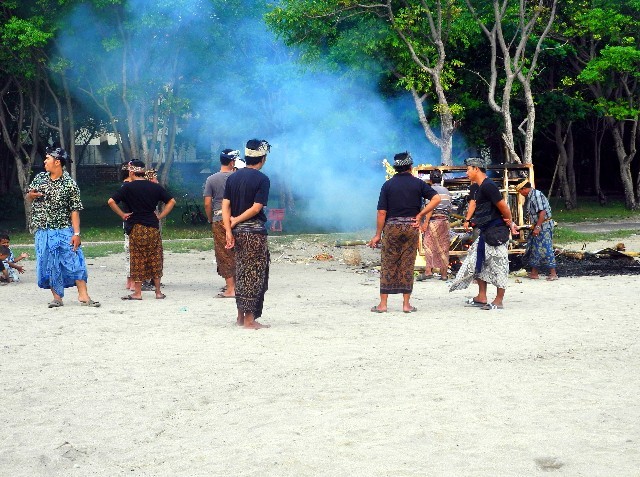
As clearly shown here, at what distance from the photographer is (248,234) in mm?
9797

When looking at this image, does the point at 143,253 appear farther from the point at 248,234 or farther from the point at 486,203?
the point at 486,203

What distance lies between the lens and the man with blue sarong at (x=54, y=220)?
441 inches

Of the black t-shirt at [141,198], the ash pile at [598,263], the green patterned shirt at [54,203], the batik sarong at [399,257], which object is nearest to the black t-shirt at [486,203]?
the batik sarong at [399,257]

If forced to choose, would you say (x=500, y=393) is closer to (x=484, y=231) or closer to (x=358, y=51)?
(x=484, y=231)

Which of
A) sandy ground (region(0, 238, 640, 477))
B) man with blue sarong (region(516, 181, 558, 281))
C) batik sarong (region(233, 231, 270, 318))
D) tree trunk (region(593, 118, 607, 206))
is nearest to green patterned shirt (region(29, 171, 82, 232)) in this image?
sandy ground (region(0, 238, 640, 477))

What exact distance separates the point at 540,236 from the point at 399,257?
438 cm

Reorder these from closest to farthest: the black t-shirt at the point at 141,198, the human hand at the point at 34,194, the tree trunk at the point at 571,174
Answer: the human hand at the point at 34,194, the black t-shirt at the point at 141,198, the tree trunk at the point at 571,174

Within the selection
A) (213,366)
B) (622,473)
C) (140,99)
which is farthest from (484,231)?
(140,99)

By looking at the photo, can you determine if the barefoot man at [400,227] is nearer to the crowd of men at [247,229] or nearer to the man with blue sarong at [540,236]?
the crowd of men at [247,229]

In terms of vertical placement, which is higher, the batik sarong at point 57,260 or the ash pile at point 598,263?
the batik sarong at point 57,260

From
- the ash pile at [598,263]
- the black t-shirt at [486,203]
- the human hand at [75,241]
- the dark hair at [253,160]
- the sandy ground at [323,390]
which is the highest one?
the dark hair at [253,160]

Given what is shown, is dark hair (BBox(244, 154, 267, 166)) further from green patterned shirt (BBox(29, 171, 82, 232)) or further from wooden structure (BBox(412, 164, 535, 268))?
wooden structure (BBox(412, 164, 535, 268))

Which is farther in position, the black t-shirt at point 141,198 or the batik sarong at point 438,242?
the batik sarong at point 438,242

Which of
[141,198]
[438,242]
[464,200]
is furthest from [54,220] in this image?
[464,200]
